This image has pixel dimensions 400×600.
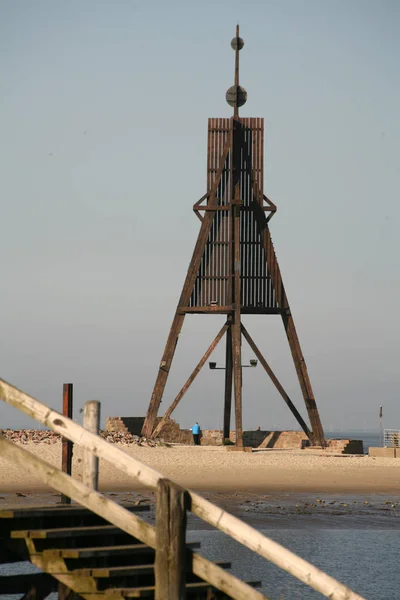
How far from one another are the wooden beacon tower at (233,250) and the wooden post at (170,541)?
3078cm

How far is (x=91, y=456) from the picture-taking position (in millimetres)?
13078

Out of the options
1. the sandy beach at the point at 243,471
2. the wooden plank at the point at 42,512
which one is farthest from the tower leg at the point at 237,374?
the wooden plank at the point at 42,512

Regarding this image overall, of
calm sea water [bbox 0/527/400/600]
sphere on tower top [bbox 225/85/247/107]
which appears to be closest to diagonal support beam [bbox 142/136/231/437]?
sphere on tower top [bbox 225/85/247/107]

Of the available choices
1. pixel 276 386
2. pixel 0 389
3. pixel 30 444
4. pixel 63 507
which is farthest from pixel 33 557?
pixel 276 386

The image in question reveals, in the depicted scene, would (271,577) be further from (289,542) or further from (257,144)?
(257,144)

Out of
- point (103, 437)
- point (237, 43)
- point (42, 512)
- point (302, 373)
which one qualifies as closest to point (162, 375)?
point (103, 437)

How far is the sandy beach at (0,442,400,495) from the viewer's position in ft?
107

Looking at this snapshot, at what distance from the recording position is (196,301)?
Answer: 42.3 metres

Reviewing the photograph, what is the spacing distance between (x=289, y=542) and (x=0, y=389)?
13.1 m

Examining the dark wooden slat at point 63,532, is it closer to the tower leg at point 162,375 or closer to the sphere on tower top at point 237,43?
the tower leg at point 162,375

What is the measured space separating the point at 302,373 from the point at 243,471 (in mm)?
7685

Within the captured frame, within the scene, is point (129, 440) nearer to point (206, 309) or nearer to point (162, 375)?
point (162, 375)

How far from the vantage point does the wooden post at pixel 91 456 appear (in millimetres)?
13117

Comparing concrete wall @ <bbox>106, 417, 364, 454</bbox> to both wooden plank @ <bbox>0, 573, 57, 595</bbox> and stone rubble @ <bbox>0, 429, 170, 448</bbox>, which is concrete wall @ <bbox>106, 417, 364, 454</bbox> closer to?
stone rubble @ <bbox>0, 429, 170, 448</bbox>
